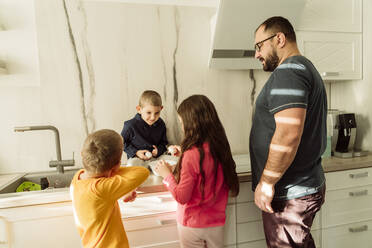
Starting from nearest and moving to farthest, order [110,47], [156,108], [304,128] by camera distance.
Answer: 1. [304,128]
2. [156,108]
3. [110,47]

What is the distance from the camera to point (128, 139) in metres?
1.64

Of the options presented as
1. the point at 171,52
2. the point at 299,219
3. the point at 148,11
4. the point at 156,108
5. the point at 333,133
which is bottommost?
the point at 299,219

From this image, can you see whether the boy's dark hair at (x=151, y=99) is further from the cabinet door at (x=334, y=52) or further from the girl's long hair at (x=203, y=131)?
the cabinet door at (x=334, y=52)

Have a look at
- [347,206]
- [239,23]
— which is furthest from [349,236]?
[239,23]

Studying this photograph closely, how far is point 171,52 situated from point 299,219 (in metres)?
1.30

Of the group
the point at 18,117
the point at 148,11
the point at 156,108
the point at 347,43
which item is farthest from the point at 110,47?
the point at 347,43

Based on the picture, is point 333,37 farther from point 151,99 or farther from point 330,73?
point 151,99

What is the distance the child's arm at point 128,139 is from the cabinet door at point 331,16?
1291mm

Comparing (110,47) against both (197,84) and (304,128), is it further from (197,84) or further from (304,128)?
(304,128)

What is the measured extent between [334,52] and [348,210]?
3.51 ft

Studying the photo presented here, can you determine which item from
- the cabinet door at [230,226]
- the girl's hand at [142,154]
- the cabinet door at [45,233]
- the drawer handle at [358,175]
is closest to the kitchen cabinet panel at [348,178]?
the drawer handle at [358,175]

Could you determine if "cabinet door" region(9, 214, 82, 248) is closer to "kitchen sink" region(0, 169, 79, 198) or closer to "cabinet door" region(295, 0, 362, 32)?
"kitchen sink" region(0, 169, 79, 198)

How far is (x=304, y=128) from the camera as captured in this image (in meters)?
1.09

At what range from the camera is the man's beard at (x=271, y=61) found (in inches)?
45.9
